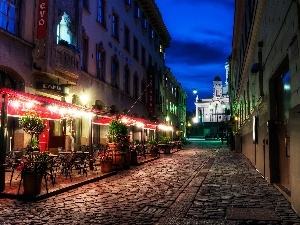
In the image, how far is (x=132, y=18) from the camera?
108 ft

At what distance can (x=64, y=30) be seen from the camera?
60.0 feet

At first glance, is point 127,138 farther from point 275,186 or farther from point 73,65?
point 275,186

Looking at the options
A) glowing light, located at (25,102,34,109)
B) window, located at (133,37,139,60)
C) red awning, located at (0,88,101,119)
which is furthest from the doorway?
window, located at (133,37,139,60)

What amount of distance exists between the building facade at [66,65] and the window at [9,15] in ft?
0.14

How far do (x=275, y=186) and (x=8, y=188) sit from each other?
766 centimetres

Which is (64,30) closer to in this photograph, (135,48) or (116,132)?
(116,132)

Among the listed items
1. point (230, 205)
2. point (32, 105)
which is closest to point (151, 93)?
point (32, 105)

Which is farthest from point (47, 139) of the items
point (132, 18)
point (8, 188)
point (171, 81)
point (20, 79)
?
point (171, 81)

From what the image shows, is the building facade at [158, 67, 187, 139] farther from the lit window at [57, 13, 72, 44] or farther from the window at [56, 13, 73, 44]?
the lit window at [57, 13, 72, 44]

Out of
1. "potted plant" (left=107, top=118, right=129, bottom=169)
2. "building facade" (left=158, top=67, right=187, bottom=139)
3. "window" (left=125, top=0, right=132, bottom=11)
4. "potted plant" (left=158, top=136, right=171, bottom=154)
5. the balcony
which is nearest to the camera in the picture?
"potted plant" (left=107, top=118, right=129, bottom=169)

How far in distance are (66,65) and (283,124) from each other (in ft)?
39.1

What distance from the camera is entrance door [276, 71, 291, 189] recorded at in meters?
8.66

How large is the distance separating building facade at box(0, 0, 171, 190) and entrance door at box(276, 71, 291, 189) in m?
7.33

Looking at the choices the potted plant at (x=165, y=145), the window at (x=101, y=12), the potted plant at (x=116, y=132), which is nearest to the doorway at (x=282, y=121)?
the potted plant at (x=116, y=132)
